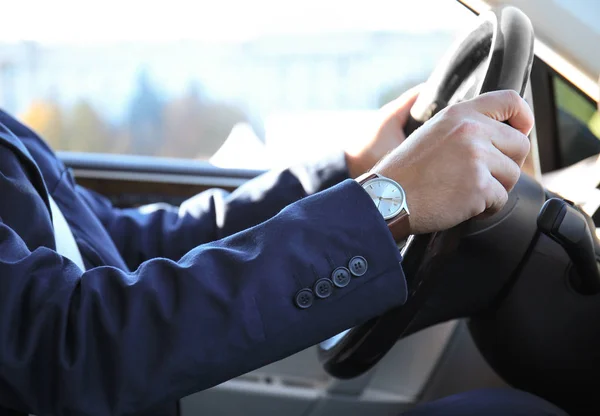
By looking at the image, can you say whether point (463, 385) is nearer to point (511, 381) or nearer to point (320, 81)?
point (511, 381)

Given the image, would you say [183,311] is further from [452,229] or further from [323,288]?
[452,229]

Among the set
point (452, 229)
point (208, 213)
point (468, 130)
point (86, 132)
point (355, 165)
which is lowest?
point (86, 132)

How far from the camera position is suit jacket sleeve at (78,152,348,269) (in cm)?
118

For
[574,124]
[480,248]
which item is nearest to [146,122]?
[574,124]

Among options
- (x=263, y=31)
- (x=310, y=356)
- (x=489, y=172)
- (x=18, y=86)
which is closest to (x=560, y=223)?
(x=489, y=172)

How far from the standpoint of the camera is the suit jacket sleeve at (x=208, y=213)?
46.3 inches

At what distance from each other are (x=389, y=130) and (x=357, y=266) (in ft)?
1.53

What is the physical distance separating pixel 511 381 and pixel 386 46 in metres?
0.79

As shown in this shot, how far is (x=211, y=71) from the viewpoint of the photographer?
5.90 ft

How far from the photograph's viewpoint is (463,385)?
1.38m

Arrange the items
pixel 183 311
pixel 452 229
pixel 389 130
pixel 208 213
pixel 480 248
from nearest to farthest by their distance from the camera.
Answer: pixel 183 311 → pixel 452 229 → pixel 480 248 → pixel 389 130 → pixel 208 213

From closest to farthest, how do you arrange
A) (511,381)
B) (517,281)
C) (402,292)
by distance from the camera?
1. (402,292)
2. (517,281)
3. (511,381)

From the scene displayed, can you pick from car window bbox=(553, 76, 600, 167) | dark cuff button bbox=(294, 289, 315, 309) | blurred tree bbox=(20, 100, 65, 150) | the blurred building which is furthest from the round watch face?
blurred tree bbox=(20, 100, 65, 150)

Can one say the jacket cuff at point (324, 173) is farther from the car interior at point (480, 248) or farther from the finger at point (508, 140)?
the finger at point (508, 140)
